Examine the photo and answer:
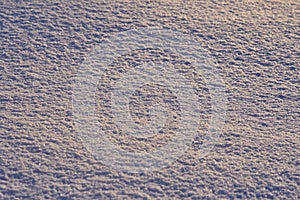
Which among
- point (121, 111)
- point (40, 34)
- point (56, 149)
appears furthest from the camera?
point (40, 34)

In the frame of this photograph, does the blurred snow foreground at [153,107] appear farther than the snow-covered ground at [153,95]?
Yes

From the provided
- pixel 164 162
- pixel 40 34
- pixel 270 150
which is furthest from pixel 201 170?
pixel 40 34

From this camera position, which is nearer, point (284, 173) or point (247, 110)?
point (284, 173)

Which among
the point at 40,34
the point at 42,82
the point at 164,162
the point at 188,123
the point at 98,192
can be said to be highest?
the point at 40,34

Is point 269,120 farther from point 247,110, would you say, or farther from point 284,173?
point 284,173

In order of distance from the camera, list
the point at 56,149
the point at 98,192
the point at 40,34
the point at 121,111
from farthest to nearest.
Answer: the point at 40,34 < the point at 121,111 < the point at 56,149 < the point at 98,192

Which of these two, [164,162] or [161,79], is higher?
[161,79]

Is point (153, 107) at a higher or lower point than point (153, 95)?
lower

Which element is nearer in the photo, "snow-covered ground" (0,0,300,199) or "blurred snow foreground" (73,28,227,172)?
"snow-covered ground" (0,0,300,199)
